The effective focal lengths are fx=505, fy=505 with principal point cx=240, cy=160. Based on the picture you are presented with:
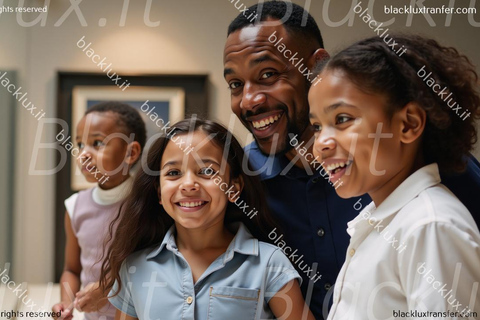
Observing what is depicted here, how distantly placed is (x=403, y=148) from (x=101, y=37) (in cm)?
221

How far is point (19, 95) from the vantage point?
2.32 m

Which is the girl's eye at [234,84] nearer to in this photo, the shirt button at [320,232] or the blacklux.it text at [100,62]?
the shirt button at [320,232]

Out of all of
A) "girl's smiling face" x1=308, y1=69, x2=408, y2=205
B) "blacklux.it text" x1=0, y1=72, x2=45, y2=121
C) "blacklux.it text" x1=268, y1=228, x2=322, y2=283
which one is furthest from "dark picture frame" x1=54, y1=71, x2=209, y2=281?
"girl's smiling face" x1=308, y1=69, x2=408, y2=205

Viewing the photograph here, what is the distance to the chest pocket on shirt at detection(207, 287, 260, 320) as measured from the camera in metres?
0.88

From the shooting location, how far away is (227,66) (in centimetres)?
98

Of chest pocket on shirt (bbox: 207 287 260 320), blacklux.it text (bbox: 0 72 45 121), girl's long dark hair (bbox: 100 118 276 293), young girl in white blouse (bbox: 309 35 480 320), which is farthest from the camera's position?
blacklux.it text (bbox: 0 72 45 121)

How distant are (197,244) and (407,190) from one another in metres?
Result: 0.45

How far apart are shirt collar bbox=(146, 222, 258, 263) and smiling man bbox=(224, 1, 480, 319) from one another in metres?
0.06

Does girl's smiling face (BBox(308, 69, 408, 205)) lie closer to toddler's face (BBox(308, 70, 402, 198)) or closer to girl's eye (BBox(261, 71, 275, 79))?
toddler's face (BBox(308, 70, 402, 198))

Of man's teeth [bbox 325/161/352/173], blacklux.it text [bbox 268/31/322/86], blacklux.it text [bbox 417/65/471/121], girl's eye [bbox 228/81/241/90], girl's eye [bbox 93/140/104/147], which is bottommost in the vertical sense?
girl's eye [bbox 93/140/104/147]

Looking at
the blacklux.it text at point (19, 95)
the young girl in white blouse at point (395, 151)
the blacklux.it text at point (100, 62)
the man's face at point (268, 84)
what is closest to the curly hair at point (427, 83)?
the young girl in white blouse at point (395, 151)

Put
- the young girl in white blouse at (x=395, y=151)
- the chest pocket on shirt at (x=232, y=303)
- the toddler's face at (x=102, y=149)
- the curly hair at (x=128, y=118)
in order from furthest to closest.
A: the curly hair at (x=128, y=118) < the toddler's face at (x=102, y=149) < the chest pocket on shirt at (x=232, y=303) < the young girl in white blouse at (x=395, y=151)

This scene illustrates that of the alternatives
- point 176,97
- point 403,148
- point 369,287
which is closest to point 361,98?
point 403,148

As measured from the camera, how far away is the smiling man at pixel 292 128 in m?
0.94
